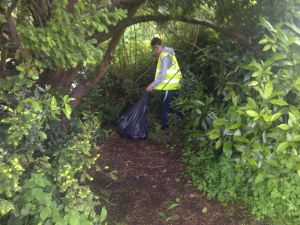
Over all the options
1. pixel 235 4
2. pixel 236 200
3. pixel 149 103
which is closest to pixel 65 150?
pixel 236 200

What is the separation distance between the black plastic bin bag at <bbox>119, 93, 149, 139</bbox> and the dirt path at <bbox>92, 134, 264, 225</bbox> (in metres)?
0.41

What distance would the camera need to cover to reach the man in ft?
16.3

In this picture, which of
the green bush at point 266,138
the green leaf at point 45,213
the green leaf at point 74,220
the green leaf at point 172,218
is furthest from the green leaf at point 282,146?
the green leaf at point 45,213

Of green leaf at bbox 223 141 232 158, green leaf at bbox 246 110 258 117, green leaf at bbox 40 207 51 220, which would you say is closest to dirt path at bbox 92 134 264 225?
green leaf at bbox 223 141 232 158

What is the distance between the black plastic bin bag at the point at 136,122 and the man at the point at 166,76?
0.25 m

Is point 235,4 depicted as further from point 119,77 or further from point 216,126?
point 119,77

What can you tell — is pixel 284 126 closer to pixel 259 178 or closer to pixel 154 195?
pixel 259 178

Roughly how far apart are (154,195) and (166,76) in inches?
74.2

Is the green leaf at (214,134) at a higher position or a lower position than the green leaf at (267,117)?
lower

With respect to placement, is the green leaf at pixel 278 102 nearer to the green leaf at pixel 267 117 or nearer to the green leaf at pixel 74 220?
the green leaf at pixel 267 117

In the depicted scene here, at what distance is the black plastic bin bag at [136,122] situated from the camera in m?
5.03

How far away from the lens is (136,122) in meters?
5.03

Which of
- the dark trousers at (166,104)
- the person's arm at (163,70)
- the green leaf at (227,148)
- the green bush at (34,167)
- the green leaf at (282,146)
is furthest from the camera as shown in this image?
the dark trousers at (166,104)

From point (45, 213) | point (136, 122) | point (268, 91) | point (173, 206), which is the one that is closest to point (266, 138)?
point (268, 91)
